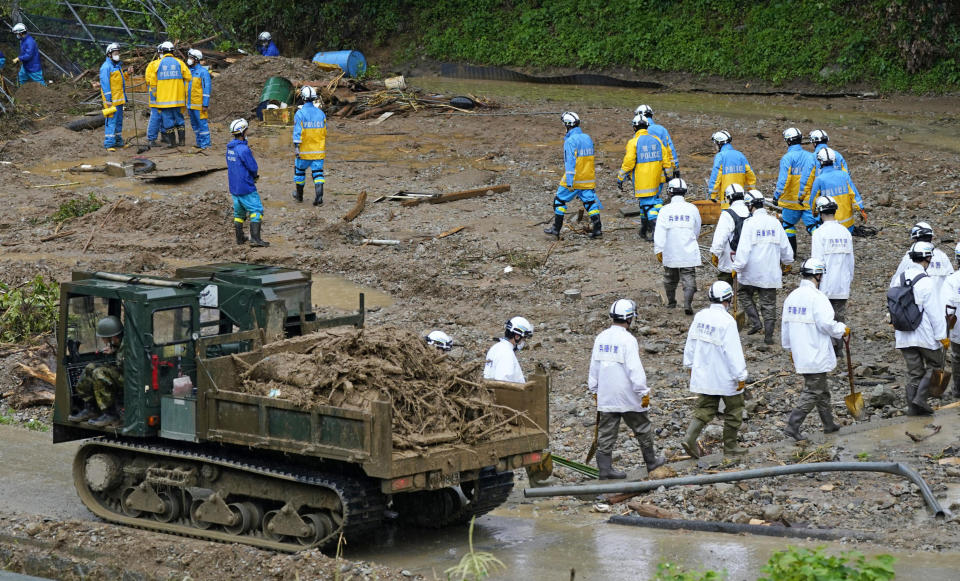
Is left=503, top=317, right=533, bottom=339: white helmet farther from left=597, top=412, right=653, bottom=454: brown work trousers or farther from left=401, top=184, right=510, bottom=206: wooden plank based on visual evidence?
left=401, top=184, right=510, bottom=206: wooden plank

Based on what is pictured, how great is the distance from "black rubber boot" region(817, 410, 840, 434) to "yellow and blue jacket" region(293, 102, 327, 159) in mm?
11120

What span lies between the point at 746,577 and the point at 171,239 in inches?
535

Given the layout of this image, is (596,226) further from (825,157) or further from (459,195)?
(825,157)

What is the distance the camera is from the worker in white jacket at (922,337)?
39.0 ft

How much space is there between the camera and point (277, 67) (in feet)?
95.2

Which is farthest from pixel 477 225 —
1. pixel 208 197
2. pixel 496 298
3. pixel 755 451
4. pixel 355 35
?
pixel 355 35

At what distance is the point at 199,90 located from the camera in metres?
24.3

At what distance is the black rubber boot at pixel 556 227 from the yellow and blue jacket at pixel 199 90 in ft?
30.4

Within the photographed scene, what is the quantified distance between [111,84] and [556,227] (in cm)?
1128

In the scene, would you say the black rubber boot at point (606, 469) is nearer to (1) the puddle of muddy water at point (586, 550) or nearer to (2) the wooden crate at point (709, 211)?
(1) the puddle of muddy water at point (586, 550)

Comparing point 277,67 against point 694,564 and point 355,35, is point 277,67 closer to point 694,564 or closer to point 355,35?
point 355,35

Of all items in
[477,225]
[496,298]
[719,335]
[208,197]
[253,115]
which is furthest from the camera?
[253,115]

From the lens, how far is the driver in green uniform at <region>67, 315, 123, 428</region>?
32.7 ft

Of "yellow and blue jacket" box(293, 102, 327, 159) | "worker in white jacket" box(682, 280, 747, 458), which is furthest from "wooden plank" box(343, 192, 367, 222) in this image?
"worker in white jacket" box(682, 280, 747, 458)
